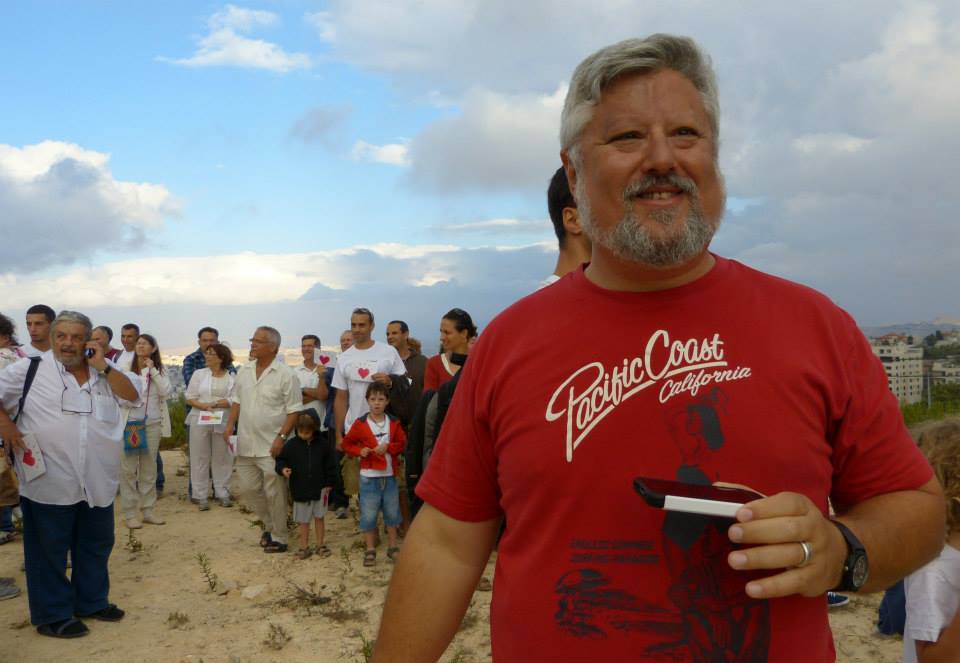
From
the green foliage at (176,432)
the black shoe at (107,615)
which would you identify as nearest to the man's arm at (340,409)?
the black shoe at (107,615)

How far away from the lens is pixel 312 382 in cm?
934

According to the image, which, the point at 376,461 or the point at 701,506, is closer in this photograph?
the point at 701,506

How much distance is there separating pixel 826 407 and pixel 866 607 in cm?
519

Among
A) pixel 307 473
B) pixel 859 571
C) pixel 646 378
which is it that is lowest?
pixel 307 473

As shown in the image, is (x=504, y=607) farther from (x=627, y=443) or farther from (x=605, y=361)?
(x=605, y=361)


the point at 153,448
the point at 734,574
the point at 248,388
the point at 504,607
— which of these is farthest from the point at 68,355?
the point at 734,574

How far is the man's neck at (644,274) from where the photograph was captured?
4.85 feet

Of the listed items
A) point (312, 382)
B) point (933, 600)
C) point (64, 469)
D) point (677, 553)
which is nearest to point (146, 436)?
point (312, 382)

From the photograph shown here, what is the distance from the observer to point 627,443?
1.36 metres

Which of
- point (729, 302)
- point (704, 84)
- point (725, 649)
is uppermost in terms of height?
point (704, 84)

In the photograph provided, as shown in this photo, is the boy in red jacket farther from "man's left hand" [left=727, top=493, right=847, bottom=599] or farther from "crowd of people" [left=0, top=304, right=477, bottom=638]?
"man's left hand" [left=727, top=493, right=847, bottom=599]

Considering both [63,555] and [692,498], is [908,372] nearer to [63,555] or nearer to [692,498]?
[63,555]

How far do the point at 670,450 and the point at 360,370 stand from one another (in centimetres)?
646

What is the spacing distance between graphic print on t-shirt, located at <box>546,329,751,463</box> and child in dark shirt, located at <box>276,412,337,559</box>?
6.04 metres
